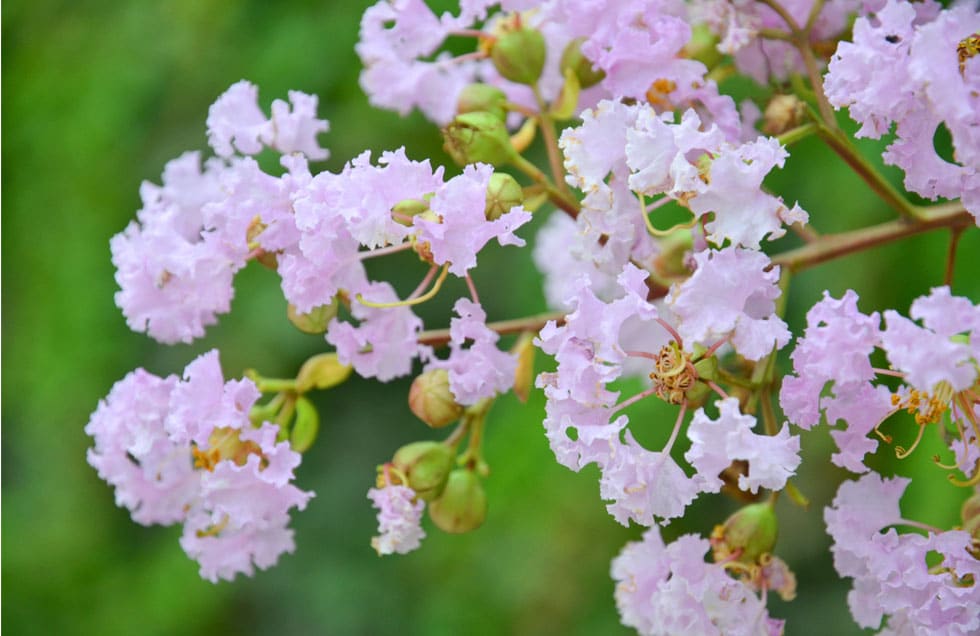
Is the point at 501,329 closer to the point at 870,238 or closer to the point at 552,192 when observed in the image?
the point at 552,192

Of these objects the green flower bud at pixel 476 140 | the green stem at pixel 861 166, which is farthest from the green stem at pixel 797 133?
the green flower bud at pixel 476 140

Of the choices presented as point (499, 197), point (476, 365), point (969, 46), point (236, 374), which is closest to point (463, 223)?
point (499, 197)

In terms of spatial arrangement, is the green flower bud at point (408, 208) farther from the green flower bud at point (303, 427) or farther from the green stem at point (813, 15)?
the green stem at point (813, 15)

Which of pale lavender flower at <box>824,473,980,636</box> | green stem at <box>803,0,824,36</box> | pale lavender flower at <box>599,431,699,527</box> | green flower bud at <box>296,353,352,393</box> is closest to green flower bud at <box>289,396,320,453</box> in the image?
green flower bud at <box>296,353,352,393</box>

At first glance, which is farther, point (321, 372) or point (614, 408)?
point (321, 372)

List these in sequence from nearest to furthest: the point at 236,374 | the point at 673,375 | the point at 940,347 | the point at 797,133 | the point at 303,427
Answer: the point at 940,347 → the point at 673,375 → the point at 797,133 → the point at 303,427 → the point at 236,374

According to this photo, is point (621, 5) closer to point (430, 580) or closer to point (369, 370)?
point (369, 370)

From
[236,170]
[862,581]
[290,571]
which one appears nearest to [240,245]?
[236,170]
